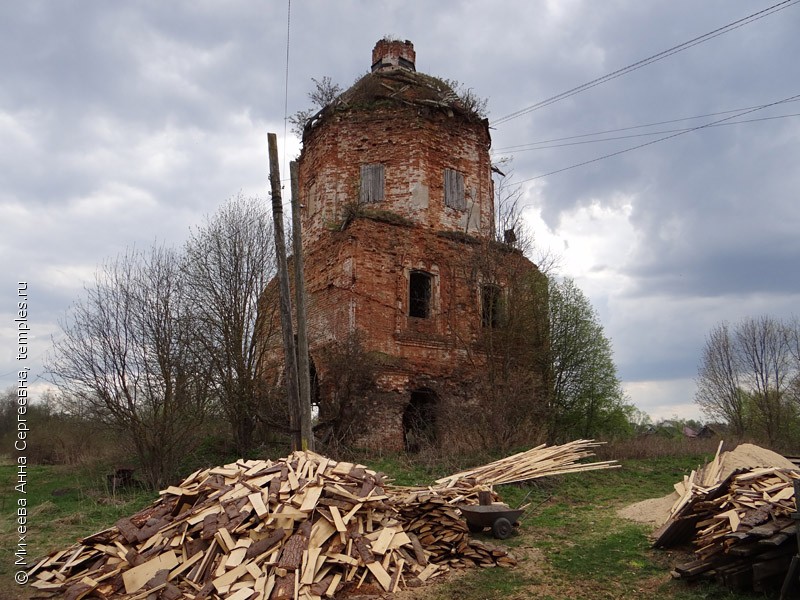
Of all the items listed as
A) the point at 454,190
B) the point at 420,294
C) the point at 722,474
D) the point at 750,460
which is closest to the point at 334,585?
the point at 722,474

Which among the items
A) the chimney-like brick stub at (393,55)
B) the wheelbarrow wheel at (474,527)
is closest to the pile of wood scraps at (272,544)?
the wheelbarrow wheel at (474,527)

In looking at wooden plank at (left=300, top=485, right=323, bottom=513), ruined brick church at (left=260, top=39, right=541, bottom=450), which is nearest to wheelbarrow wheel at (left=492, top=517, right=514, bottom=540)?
wooden plank at (left=300, top=485, right=323, bottom=513)

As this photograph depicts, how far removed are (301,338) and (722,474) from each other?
8.50m

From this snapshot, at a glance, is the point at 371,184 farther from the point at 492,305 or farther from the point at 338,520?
the point at 338,520

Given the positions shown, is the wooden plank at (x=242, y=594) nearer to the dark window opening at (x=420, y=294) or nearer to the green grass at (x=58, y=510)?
the green grass at (x=58, y=510)

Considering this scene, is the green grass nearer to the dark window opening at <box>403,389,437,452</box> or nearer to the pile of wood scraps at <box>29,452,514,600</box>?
the pile of wood scraps at <box>29,452,514,600</box>

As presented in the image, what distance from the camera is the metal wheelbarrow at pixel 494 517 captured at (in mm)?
8867

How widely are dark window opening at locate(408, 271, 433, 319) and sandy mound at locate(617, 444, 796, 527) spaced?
10.1 m

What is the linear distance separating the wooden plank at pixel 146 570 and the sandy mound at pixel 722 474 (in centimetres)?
742

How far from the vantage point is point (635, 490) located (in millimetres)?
13383

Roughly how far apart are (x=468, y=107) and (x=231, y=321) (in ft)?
41.1

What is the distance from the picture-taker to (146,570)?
23.6ft

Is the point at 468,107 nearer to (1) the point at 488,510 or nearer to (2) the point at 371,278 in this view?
(2) the point at 371,278

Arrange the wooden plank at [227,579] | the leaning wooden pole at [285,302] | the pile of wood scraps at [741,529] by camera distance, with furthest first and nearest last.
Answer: the leaning wooden pole at [285,302]
the wooden plank at [227,579]
the pile of wood scraps at [741,529]
